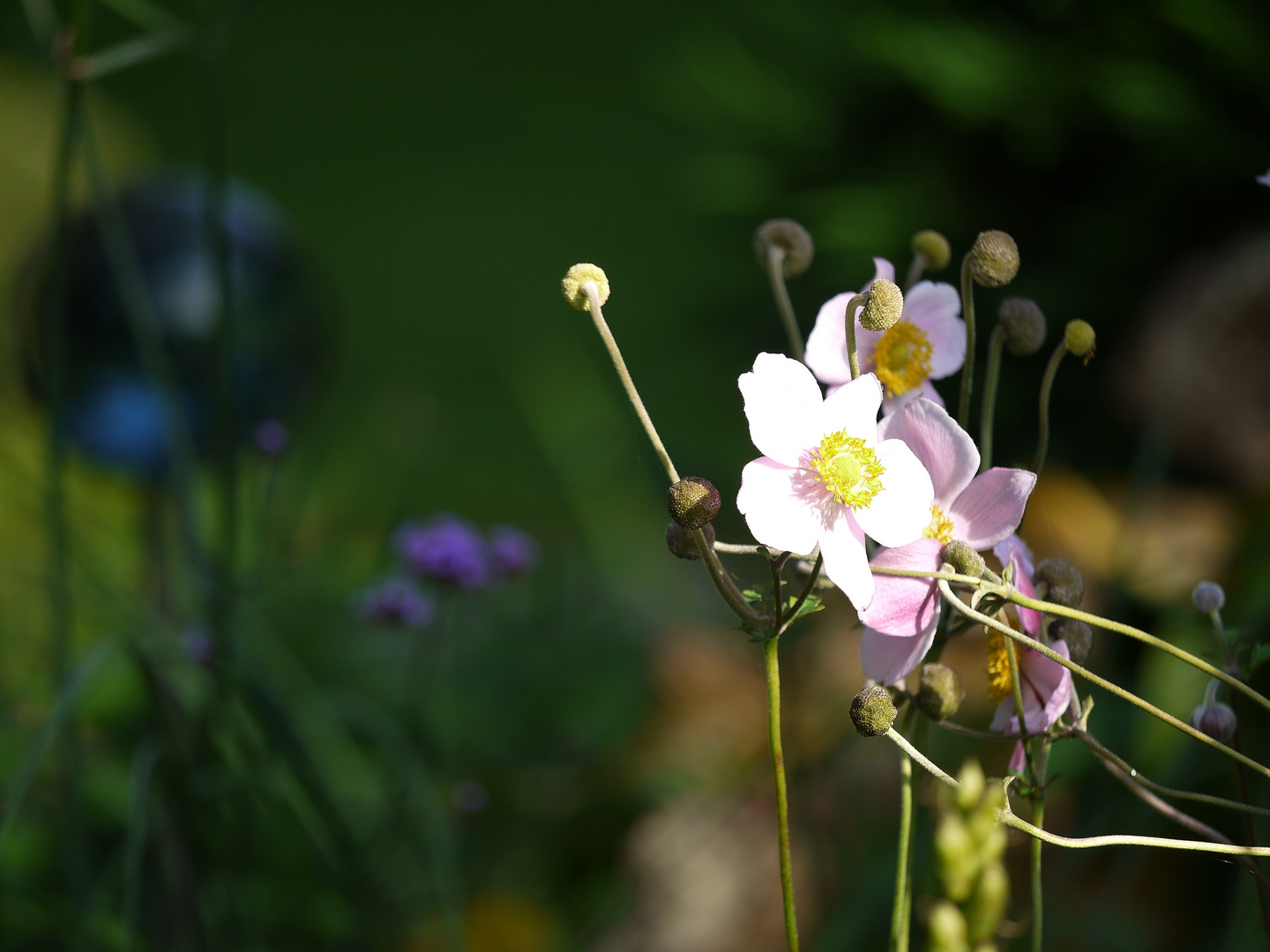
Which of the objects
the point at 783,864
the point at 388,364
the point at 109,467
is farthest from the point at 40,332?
the point at 388,364

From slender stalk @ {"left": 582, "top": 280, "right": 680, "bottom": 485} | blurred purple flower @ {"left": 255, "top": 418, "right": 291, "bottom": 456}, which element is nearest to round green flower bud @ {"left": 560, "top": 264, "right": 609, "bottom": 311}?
slender stalk @ {"left": 582, "top": 280, "right": 680, "bottom": 485}

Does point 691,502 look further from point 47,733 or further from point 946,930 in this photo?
point 47,733

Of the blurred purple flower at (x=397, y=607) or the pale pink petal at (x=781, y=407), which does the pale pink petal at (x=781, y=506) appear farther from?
the blurred purple flower at (x=397, y=607)

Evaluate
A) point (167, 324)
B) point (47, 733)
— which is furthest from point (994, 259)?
point (167, 324)

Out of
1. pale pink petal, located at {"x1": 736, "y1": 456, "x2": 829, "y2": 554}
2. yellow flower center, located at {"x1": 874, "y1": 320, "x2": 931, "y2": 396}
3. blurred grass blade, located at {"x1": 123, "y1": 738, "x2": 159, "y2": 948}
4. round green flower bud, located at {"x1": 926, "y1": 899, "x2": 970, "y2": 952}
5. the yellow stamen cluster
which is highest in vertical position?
yellow flower center, located at {"x1": 874, "y1": 320, "x2": 931, "y2": 396}

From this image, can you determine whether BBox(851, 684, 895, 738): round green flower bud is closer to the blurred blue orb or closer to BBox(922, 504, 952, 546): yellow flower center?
BBox(922, 504, 952, 546): yellow flower center

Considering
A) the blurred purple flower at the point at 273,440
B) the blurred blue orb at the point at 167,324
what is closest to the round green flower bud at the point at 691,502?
the blurred purple flower at the point at 273,440
